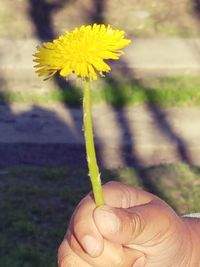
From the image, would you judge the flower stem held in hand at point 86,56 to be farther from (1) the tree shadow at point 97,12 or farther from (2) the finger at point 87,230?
(1) the tree shadow at point 97,12

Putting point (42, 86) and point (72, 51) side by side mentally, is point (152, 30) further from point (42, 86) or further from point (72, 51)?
point (72, 51)

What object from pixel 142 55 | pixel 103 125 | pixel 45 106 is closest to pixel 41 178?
pixel 103 125

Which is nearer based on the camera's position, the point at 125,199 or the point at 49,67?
the point at 49,67

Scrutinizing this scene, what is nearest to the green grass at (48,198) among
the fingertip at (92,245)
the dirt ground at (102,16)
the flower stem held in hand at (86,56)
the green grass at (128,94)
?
the green grass at (128,94)

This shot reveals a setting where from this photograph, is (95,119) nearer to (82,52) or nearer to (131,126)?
(131,126)

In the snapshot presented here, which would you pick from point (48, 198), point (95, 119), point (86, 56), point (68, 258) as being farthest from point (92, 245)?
point (95, 119)
